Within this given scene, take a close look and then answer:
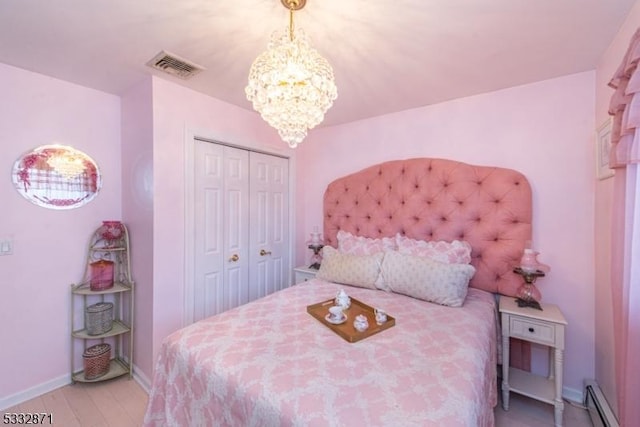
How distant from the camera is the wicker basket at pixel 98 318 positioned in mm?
2137

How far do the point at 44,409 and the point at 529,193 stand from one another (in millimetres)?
3689

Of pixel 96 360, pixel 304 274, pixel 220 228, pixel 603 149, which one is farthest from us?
pixel 304 274

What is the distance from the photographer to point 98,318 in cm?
215

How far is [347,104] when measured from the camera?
8.18ft

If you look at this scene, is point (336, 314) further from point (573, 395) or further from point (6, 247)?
point (6, 247)

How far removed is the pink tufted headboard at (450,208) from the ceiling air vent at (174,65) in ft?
5.44

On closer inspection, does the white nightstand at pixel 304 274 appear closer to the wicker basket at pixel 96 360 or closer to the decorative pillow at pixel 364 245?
the decorative pillow at pixel 364 245

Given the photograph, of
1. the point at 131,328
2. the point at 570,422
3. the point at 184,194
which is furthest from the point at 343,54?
the point at 570,422

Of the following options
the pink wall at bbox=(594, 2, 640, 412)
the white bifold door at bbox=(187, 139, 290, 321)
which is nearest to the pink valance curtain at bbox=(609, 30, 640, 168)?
the pink wall at bbox=(594, 2, 640, 412)

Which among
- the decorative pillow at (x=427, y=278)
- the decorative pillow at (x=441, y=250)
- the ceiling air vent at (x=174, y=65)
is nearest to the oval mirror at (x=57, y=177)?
the ceiling air vent at (x=174, y=65)

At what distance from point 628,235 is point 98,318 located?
10.6 feet

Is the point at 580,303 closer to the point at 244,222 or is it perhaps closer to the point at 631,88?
the point at 631,88

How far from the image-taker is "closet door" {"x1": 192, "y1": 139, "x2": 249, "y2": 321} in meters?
2.33

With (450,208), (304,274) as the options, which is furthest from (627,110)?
(304,274)
